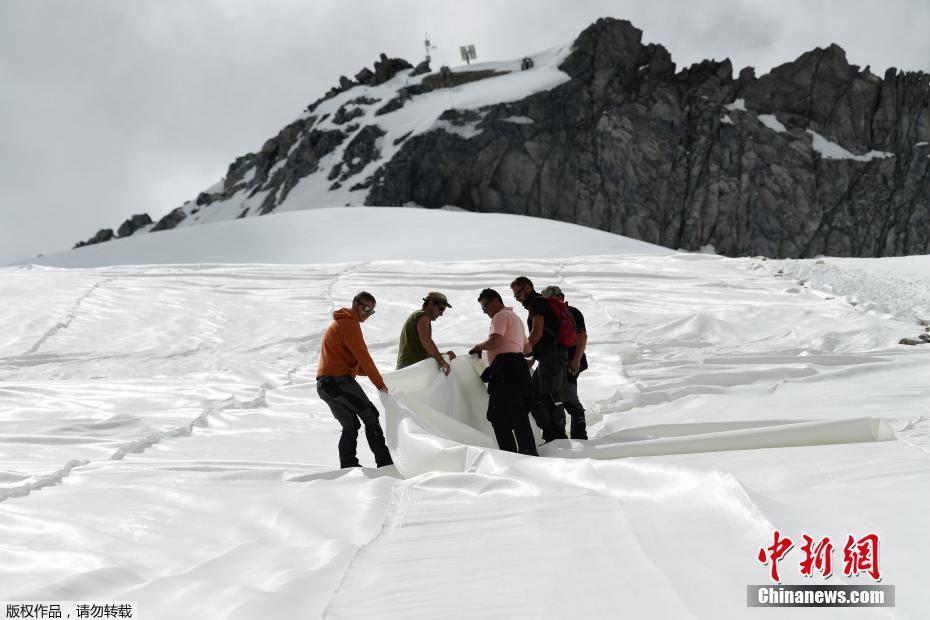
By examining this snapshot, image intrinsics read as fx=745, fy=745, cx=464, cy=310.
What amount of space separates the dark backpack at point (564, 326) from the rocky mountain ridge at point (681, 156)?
5534 cm

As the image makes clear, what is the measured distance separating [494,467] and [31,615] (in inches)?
81.3

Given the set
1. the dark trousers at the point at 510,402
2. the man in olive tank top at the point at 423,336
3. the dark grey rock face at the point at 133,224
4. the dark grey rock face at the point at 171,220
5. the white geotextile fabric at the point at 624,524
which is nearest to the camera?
the white geotextile fabric at the point at 624,524

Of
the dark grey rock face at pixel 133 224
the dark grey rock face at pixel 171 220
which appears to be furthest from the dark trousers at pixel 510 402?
the dark grey rock face at pixel 133 224

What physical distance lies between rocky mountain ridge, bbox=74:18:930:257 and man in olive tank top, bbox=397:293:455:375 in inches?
2173

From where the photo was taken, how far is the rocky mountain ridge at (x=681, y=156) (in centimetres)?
6128

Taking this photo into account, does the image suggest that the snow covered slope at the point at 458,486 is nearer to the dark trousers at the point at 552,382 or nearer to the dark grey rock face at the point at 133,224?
the dark trousers at the point at 552,382

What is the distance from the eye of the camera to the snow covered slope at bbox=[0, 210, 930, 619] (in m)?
2.33

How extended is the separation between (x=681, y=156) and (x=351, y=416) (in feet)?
212

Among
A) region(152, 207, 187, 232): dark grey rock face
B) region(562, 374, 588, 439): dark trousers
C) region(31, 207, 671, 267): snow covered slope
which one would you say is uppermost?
region(152, 207, 187, 232): dark grey rock face

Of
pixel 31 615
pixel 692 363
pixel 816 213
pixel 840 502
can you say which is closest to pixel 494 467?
pixel 840 502

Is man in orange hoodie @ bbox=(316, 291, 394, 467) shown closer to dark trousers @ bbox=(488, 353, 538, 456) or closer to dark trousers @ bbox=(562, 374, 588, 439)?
dark trousers @ bbox=(488, 353, 538, 456)

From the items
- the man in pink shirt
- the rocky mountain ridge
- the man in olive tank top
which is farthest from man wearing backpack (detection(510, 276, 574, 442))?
the rocky mountain ridge

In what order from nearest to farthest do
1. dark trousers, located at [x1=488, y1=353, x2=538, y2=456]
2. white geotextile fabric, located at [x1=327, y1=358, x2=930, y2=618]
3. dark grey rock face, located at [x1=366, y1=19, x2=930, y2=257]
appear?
1. white geotextile fabric, located at [x1=327, y1=358, x2=930, y2=618]
2. dark trousers, located at [x1=488, y1=353, x2=538, y2=456]
3. dark grey rock face, located at [x1=366, y1=19, x2=930, y2=257]

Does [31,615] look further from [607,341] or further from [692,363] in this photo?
[607,341]
